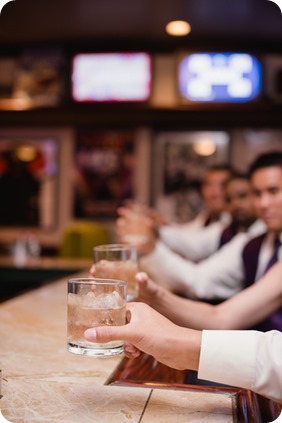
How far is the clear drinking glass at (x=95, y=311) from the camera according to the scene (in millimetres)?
998

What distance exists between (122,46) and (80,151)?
4.14 feet

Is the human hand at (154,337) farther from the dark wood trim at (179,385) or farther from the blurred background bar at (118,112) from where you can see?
the blurred background bar at (118,112)

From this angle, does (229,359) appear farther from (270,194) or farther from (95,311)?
(270,194)

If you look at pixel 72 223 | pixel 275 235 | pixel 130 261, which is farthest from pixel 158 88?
pixel 130 261

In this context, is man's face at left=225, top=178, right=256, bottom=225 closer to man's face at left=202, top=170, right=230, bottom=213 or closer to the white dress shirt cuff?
man's face at left=202, top=170, right=230, bottom=213

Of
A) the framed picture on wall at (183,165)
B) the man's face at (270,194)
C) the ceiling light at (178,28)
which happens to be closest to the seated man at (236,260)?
the man's face at (270,194)

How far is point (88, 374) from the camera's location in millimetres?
1247

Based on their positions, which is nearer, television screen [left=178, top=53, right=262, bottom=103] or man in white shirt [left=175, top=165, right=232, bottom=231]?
man in white shirt [left=175, top=165, right=232, bottom=231]

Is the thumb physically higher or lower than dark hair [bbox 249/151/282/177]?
lower

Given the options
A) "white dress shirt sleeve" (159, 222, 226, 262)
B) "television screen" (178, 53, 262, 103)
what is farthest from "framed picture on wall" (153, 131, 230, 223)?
"white dress shirt sleeve" (159, 222, 226, 262)

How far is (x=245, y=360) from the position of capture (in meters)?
1.02

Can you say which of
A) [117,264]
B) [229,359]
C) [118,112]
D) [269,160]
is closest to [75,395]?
[229,359]

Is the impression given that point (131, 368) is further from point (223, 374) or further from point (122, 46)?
point (122, 46)

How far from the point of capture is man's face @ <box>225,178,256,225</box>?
3783mm
